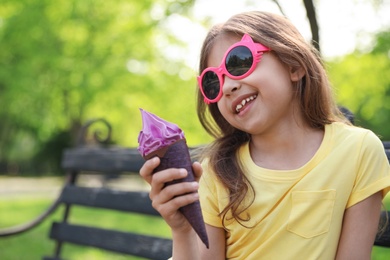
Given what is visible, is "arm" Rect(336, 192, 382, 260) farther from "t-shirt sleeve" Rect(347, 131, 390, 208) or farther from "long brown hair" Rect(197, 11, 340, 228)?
"long brown hair" Rect(197, 11, 340, 228)

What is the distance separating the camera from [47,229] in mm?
9891

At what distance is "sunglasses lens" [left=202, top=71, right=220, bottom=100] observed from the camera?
197cm

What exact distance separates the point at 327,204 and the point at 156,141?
23.1 inches

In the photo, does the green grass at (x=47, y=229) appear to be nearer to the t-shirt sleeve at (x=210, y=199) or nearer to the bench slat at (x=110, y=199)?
the bench slat at (x=110, y=199)

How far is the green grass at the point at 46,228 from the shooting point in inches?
269

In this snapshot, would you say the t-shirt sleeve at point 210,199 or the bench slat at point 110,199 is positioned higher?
the t-shirt sleeve at point 210,199

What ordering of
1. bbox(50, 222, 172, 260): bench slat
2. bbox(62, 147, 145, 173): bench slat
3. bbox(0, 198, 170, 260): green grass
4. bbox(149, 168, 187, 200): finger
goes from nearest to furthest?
1. bbox(149, 168, 187, 200): finger
2. bbox(50, 222, 172, 260): bench slat
3. bbox(62, 147, 145, 173): bench slat
4. bbox(0, 198, 170, 260): green grass

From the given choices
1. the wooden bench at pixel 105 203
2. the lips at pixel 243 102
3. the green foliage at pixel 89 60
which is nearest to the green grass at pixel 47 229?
the wooden bench at pixel 105 203

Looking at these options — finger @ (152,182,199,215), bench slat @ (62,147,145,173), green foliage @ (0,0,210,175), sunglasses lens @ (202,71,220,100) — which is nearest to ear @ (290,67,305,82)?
sunglasses lens @ (202,71,220,100)

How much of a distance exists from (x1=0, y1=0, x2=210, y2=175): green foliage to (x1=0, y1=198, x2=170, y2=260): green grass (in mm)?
7336

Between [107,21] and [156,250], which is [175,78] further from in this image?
[156,250]

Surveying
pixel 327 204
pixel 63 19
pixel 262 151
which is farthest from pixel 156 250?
pixel 63 19

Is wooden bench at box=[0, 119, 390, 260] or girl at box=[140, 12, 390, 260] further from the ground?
girl at box=[140, 12, 390, 260]

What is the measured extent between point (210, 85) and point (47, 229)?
332 inches
